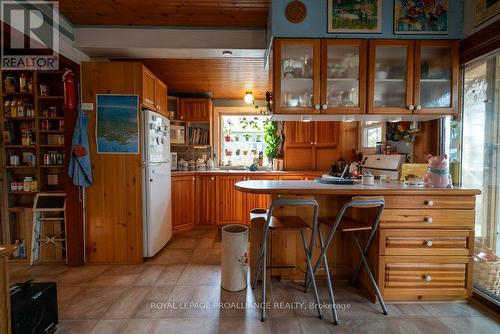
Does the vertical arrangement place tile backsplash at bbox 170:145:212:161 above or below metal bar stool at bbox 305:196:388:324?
above

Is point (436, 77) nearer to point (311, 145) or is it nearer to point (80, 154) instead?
point (311, 145)

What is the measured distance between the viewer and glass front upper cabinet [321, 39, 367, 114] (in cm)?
214

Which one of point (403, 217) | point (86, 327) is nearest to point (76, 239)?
point (86, 327)

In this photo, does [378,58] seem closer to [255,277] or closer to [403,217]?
[403,217]

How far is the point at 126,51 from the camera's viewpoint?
2.62 meters

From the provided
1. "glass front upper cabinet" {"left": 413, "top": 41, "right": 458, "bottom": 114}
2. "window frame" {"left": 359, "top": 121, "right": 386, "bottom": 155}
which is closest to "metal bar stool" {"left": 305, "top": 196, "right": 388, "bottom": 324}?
"glass front upper cabinet" {"left": 413, "top": 41, "right": 458, "bottom": 114}

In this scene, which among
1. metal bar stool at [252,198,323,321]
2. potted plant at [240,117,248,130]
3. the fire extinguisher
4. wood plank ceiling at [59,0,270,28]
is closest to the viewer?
metal bar stool at [252,198,323,321]

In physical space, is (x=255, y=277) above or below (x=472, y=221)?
below

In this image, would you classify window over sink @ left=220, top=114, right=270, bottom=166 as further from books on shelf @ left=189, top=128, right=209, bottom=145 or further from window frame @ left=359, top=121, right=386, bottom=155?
window frame @ left=359, top=121, right=386, bottom=155

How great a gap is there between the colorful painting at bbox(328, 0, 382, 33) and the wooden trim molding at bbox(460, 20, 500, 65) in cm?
73

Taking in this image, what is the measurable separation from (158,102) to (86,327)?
234cm

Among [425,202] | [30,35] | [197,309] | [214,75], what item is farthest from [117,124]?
[425,202]

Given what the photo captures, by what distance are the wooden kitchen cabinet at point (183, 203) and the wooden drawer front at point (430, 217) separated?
9.00 ft

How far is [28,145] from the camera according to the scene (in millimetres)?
2791
